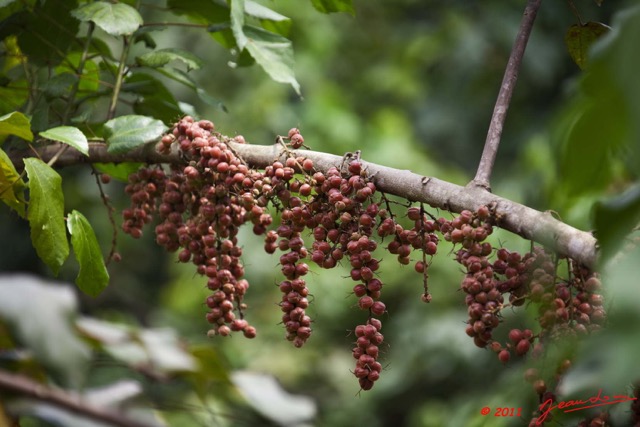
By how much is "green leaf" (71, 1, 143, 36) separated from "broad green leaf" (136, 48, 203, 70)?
80 millimetres

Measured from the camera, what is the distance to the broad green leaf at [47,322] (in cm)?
53

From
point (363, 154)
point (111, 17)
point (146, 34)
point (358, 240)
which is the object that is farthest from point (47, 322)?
point (363, 154)

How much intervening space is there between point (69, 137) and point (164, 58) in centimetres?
31

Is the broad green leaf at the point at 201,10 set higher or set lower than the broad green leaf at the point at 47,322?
higher

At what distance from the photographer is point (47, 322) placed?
1.75 ft

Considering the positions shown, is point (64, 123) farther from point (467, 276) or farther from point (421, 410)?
point (421, 410)

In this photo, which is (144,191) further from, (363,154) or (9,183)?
(363,154)

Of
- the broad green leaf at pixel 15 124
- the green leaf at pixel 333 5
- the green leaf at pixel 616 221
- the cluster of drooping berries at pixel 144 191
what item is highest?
the green leaf at pixel 333 5

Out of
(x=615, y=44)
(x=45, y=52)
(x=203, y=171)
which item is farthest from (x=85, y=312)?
(x=615, y=44)

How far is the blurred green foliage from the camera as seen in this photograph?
58 centimetres

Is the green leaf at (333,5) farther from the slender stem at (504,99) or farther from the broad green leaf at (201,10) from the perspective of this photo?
the slender stem at (504,99)

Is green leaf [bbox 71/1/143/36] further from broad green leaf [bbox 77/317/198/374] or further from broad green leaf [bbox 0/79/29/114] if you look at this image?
broad green leaf [bbox 77/317/198/374]

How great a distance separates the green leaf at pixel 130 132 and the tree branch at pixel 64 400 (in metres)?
0.66

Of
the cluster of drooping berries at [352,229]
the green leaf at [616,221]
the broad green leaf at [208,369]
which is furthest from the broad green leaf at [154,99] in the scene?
the green leaf at [616,221]
